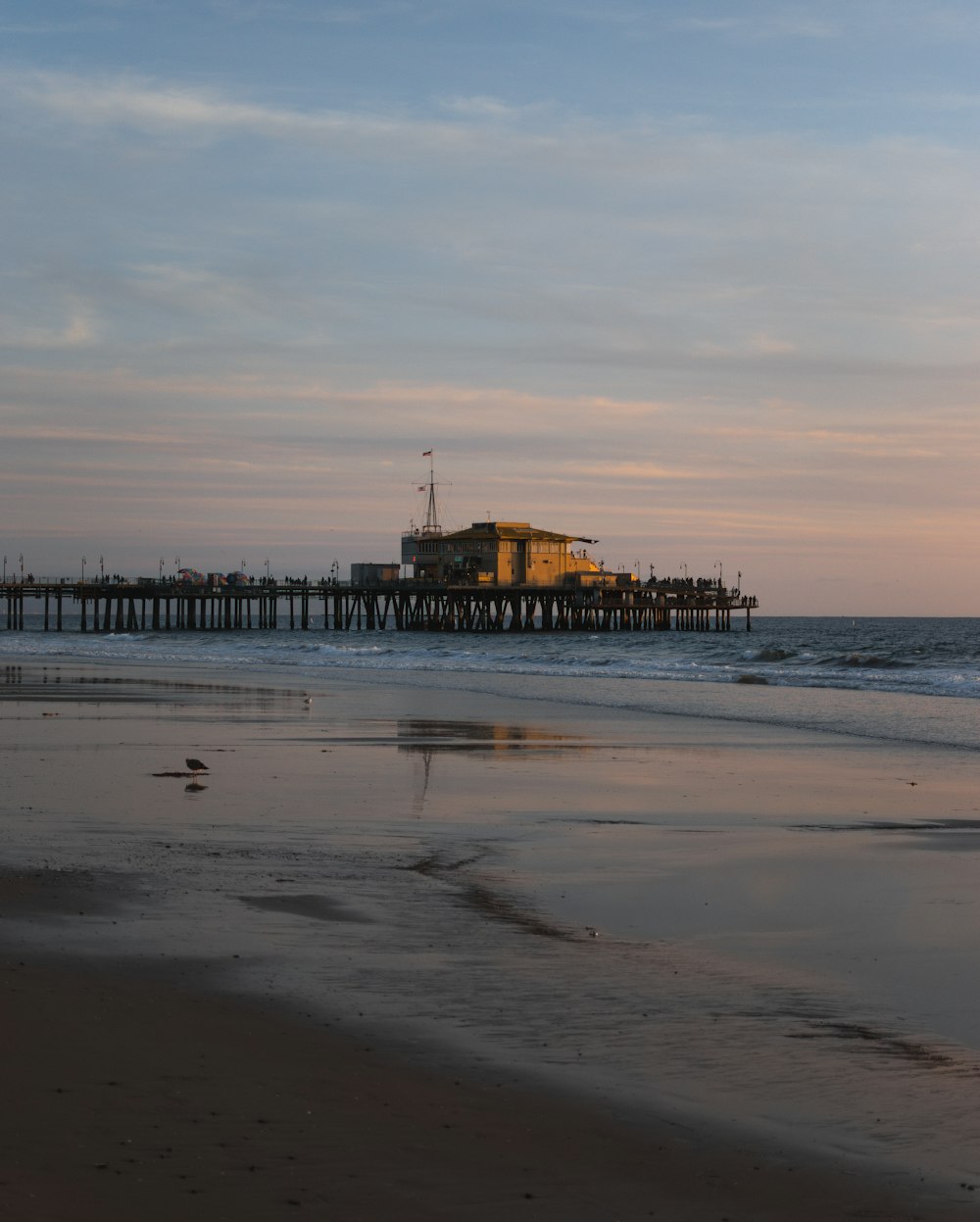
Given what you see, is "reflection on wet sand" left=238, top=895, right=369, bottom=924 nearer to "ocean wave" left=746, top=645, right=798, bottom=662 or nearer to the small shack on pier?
"ocean wave" left=746, top=645, right=798, bottom=662

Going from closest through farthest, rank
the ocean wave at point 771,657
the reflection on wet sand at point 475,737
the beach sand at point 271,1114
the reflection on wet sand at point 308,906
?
the beach sand at point 271,1114
the reflection on wet sand at point 308,906
the reflection on wet sand at point 475,737
the ocean wave at point 771,657

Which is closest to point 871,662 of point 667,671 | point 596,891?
point 667,671

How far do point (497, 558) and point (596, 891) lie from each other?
9475 centimetres

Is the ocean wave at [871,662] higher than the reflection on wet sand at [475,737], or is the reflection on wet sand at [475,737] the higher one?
the ocean wave at [871,662]

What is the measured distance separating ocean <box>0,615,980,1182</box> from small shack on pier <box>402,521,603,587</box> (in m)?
79.0

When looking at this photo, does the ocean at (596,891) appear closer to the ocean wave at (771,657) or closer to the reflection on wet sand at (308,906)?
the reflection on wet sand at (308,906)

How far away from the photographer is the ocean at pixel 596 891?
6.24 m

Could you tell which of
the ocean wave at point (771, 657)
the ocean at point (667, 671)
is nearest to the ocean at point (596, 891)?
the ocean at point (667, 671)

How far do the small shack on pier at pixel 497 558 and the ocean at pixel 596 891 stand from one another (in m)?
79.0

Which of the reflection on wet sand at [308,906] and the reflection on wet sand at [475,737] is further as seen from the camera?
the reflection on wet sand at [475,737]

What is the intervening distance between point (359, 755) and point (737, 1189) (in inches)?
583

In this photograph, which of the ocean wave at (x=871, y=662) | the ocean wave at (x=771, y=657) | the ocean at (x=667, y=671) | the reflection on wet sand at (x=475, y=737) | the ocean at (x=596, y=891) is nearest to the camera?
the ocean at (x=596, y=891)

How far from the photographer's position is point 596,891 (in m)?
10.2

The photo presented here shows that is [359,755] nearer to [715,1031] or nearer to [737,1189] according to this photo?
[715,1031]
